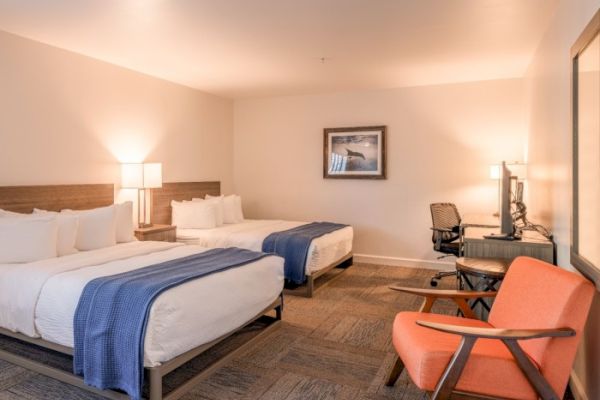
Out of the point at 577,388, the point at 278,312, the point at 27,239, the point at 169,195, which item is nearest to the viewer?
the point at 577,388

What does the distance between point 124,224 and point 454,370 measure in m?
3.44

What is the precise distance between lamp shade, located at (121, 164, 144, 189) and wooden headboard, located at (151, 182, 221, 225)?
513 millimetres

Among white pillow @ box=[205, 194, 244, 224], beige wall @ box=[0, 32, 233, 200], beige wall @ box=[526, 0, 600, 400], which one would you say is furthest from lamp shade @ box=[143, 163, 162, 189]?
beige wall @ box=[526, 0, 600, 400]

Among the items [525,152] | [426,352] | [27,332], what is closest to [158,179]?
[27,332]

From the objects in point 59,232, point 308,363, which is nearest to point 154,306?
point 308,363

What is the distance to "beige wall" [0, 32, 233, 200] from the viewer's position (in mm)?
3748

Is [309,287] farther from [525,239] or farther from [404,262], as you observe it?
[525,239]

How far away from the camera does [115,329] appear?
2.29m

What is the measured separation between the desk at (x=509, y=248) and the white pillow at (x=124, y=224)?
3218mm

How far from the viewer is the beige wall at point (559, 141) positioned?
2164 millimetres

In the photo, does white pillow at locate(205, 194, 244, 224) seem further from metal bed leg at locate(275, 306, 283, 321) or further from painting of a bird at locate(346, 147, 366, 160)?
metal bed leg at locate(275, 306, 283, 321)

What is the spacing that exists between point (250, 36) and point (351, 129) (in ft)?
8.93

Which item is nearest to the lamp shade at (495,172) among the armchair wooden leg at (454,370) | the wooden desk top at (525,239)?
the wooden desk top at (525,239)

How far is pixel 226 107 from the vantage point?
6.73 metres
